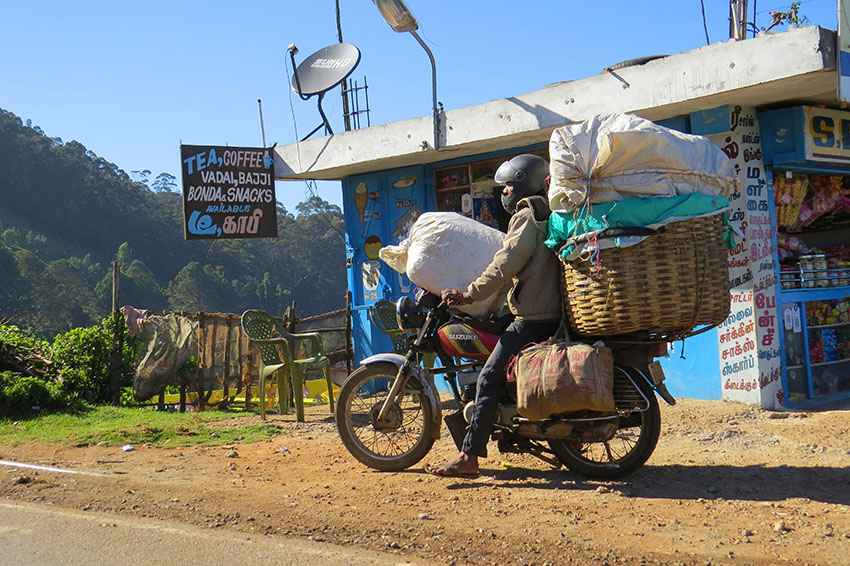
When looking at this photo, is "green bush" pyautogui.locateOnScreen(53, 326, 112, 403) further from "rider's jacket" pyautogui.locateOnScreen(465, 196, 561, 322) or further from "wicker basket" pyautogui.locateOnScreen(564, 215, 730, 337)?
"wicker basket" pyautogui.locateOnScreen(564, 215, 730, 337)

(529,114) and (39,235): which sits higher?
(39,235)

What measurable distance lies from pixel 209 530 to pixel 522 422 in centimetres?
198

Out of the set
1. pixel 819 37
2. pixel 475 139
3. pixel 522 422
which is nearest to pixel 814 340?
pixel 819 37

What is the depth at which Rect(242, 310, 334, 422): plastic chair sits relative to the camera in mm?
8516

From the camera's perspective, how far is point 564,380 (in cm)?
470

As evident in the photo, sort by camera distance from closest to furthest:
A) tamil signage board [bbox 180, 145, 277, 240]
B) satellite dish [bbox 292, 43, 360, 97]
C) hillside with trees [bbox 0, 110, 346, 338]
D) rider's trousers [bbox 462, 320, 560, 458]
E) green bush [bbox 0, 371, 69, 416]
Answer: rider's trousers [bbox 462, 320, 560, 458] → green bush [bbox 0, 371, 69, 416] → tamil signage board [bbox 180, 145, 277, 240] → satellite dish [bbox 292, 43, 360, 97] → hillside with trees [bbox 0, 110, 346, 338]

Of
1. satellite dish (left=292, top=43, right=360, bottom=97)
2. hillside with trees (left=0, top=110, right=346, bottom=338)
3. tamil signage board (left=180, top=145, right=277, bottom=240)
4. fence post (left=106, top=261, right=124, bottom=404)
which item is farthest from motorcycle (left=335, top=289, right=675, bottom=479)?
hillside with trees (left=0, top=110, right=346, bottom=338)

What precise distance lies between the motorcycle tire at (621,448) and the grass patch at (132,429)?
11.2 feet

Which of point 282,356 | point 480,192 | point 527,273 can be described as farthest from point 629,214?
point 480,192

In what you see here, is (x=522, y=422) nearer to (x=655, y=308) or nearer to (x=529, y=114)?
(x=655, y=308)

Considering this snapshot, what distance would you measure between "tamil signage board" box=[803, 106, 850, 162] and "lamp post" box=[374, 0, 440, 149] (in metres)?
4.15

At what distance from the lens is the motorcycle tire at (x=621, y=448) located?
4945 mm

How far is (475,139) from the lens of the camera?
9.70m

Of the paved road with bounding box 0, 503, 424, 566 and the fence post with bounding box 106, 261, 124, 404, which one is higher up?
the fence post with bounding box 106, 261, 124, 404
